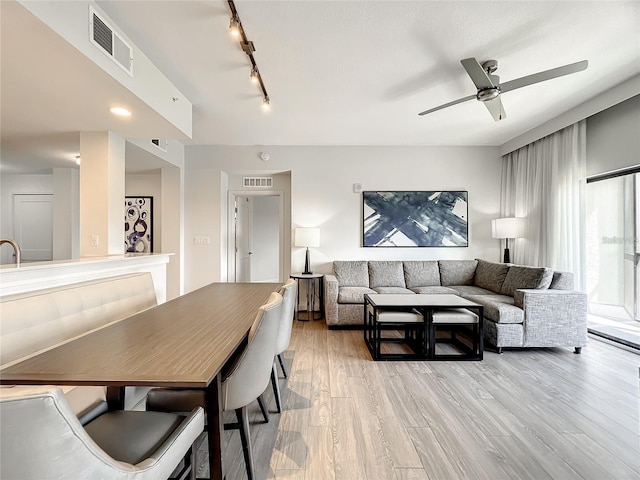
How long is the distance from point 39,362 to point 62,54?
1.64m

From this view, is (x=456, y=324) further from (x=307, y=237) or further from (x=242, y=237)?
(x=242, y=237)

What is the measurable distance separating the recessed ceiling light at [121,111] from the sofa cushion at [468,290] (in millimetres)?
4018

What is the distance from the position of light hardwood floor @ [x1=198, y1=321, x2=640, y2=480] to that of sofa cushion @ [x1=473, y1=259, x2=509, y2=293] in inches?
46.3

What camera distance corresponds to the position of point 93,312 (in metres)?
1.78

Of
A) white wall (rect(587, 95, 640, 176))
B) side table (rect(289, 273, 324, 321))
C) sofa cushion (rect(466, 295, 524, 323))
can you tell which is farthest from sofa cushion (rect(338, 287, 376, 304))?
white wall (rect(587, 95, 640, 176))

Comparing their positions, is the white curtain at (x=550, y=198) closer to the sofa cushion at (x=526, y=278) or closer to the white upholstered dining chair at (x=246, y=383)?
the sofa cushion at (x=526, y=278)

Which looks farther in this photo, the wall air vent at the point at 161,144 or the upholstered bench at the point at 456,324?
the wall air vent at the point at 161,144

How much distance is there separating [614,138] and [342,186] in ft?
10.5

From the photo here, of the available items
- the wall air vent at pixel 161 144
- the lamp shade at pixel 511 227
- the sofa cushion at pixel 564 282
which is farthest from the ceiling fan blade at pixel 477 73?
the wall air vent at pixel 161 144

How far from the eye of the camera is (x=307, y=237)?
4.31 m

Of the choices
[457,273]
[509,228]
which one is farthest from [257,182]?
[509,228]

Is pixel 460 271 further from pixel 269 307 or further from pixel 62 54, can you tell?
Result: pixel 62 54

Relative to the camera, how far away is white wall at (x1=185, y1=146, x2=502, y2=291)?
4.73 meters

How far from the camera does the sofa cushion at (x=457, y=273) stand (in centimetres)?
442
